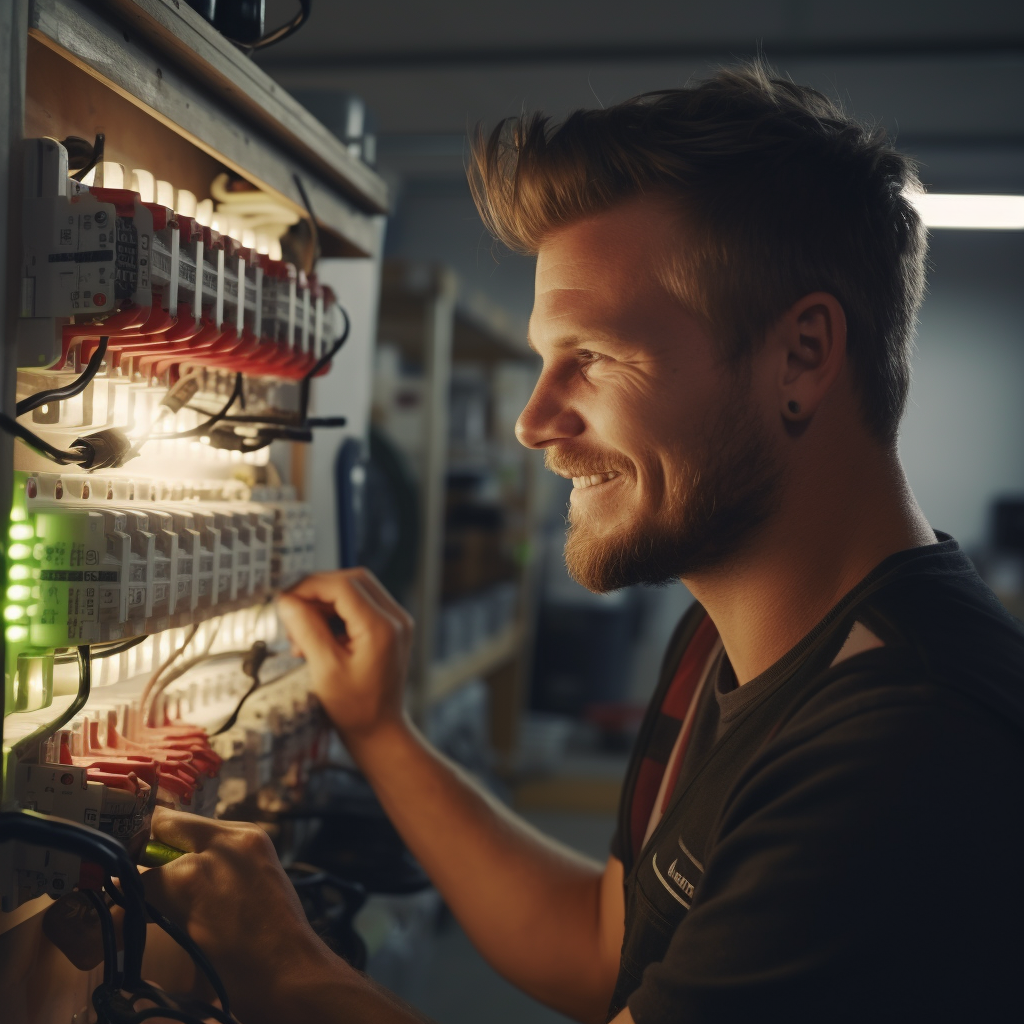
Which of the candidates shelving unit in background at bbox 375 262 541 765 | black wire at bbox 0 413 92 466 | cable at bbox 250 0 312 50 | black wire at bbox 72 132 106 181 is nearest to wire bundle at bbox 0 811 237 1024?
black wire at bbox 0 413 92 466

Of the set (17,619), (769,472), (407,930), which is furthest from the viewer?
(407,930)

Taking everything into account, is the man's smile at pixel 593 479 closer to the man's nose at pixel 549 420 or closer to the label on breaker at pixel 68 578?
the man's nose at pixel 549 420

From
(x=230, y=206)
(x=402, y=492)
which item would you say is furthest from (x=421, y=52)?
(x=230, y=206)

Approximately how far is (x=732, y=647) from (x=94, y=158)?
70 cm

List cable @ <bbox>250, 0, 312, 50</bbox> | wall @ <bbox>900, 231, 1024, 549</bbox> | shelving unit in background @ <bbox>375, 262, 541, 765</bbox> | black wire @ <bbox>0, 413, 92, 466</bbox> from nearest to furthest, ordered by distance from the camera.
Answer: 1. black wire @ <bbox>0, 413, 92, 466</bbox>
2. cable @ <bbox>250, 0, 312, 50</bbox>
3. shelving unit in background @ <bbox>375, 262, 541, 765</bbox>
4. wall @ <bbox>900, 231, 1024, 549</bbox>

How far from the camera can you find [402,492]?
7.79ft

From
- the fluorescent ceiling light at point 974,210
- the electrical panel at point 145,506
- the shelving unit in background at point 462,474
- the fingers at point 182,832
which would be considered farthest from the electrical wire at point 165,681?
the fluorescent ceiling light at point 974,210

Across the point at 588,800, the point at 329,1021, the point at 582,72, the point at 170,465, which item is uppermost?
the point at 582,72

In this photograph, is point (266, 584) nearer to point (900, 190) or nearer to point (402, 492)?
point (900, 190)

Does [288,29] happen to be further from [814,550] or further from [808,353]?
[814,550]

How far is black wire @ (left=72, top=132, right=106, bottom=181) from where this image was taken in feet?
2.33

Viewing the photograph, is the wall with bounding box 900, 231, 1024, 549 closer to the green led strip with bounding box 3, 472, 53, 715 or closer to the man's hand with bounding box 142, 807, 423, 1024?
the man's hand with bounding box 142, 807, 423, 1024

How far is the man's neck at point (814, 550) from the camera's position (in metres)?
0.84

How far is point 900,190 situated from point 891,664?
51 centimetres
